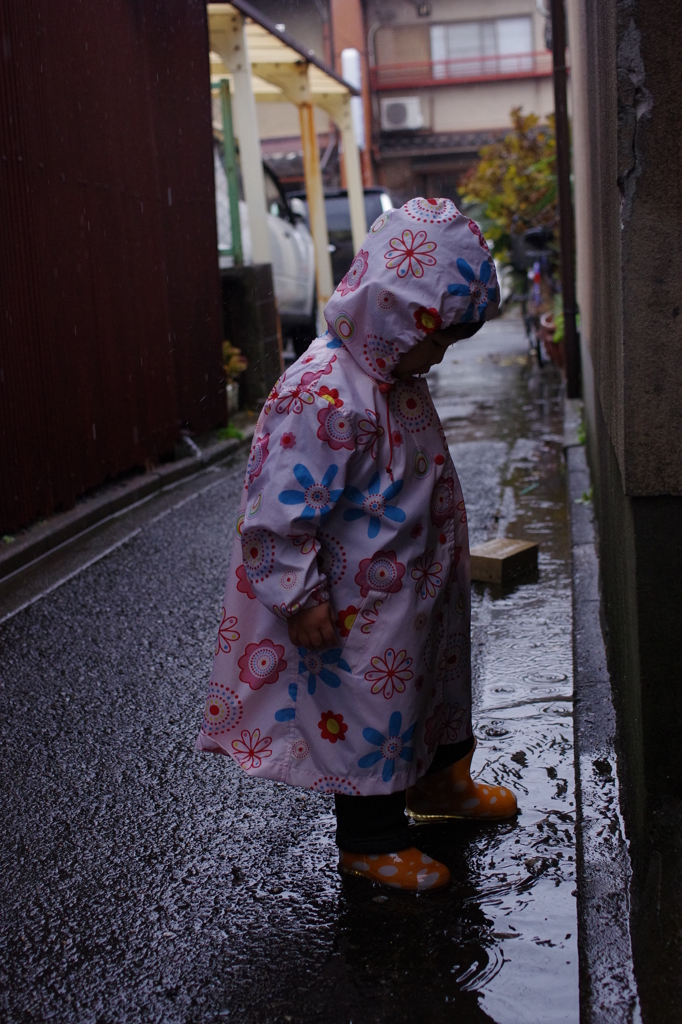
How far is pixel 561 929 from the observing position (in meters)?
2.35

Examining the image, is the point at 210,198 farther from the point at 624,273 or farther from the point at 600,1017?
the point at 600,1017

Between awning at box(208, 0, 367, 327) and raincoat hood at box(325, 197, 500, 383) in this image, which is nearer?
raincoat hood at box(325, 197, 500, 383)

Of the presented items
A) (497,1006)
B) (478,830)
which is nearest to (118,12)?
(478,830)

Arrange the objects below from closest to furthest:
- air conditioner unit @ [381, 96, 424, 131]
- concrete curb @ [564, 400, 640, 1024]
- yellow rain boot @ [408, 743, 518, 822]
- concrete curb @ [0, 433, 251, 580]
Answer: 1. concrete curb @ [564, 400, 640, 1024]
2. yellow rain boot @ [408, 743, 518, 822]
3. concrete curb @ [0, 433, 251, 580]
4. air conditioner unit @ [381, 96, 424, 131]

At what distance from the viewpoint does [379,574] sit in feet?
7.93

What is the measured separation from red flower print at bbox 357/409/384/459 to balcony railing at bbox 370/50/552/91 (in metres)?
30.7

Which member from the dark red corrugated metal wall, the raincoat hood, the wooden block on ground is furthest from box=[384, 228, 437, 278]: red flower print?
the dark red corrugated metal wall

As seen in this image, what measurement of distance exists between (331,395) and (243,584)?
0.49 meters

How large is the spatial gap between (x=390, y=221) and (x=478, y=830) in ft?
5.04

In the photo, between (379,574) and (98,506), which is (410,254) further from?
(98,506)

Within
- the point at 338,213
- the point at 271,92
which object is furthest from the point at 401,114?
the point at 271,92

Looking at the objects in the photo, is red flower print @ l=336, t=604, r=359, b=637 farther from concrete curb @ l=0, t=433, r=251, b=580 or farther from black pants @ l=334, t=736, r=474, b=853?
concrete curb @ l=0, t=433, r=251, b=580

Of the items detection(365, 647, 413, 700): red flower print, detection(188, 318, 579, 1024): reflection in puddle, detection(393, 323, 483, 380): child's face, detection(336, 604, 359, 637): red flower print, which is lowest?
detection(188, 318, 579, 1024): reflection in puddle

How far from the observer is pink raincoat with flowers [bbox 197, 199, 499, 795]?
2326 mm
